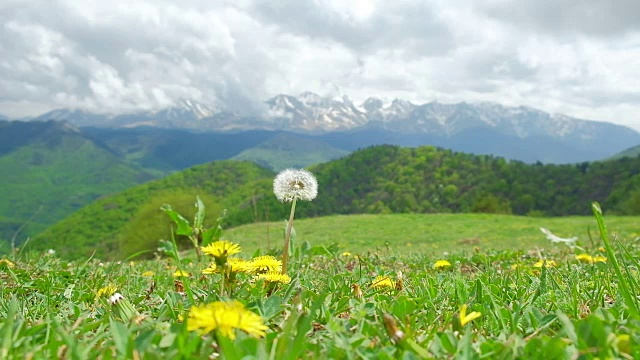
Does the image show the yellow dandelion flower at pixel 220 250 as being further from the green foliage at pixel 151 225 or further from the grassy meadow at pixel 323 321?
the green foliage at pixel 151 225

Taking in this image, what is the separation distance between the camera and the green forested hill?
122513mm

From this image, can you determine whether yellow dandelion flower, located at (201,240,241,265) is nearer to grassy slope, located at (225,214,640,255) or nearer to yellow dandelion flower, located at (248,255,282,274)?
yellow dandelion flower, located at (248,255,282,274)

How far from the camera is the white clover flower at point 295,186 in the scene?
303 cm

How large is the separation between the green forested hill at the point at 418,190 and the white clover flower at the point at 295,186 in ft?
284

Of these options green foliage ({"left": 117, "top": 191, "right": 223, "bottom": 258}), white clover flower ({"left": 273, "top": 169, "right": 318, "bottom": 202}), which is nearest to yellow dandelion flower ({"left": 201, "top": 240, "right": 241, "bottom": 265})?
white clover flower ({"left": 273, "top": 169, "right": 318, "bottom": 202})

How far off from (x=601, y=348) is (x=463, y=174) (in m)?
154

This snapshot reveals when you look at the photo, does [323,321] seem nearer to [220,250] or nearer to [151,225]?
[220,250]

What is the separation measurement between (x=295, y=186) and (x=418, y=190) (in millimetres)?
149822

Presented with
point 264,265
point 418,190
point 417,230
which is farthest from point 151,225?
point 418,190

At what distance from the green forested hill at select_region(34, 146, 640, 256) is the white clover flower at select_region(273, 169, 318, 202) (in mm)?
86578

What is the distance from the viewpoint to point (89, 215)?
152 m

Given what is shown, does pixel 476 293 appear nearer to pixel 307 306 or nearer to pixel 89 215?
pixel 307 306

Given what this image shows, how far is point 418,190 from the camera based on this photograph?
149500 millimetres

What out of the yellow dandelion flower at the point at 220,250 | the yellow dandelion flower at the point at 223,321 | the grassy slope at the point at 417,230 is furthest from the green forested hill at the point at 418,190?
the yellow dandelion flower at the point at 223,321
